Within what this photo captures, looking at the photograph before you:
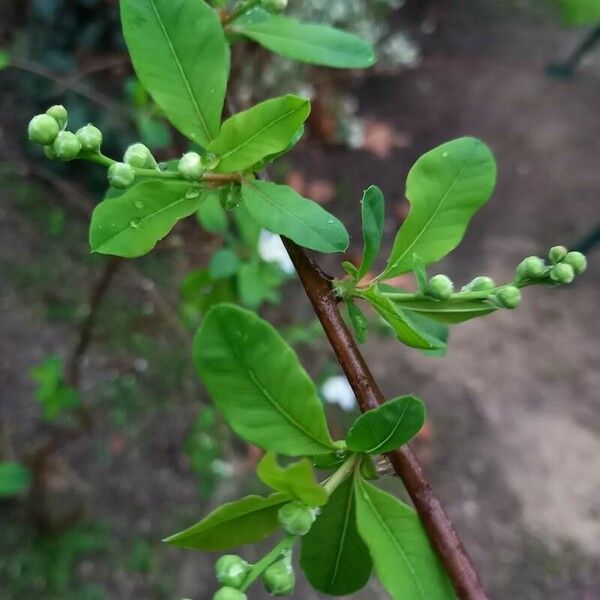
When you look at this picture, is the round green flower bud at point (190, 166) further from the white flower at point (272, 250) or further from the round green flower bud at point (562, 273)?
the white flower at point (272, 250)

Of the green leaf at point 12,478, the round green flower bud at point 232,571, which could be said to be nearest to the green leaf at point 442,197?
the round green flower bud at point 232,571

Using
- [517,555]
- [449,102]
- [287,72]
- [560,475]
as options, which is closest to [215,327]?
[517,555]

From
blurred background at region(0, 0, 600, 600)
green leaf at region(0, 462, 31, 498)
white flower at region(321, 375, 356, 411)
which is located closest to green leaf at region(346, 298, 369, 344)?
blurred background at region(0, 0, 600, 600)

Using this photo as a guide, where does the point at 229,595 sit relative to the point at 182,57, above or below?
below

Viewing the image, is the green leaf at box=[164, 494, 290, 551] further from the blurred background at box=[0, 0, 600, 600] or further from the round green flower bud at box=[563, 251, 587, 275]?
the blurred background at box=[0, 0, 600, 600]

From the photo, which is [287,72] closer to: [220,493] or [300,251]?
[220,493]

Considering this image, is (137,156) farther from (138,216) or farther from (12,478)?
(12,478)

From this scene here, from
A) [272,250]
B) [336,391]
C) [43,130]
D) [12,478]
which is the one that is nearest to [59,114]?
[43,130]
